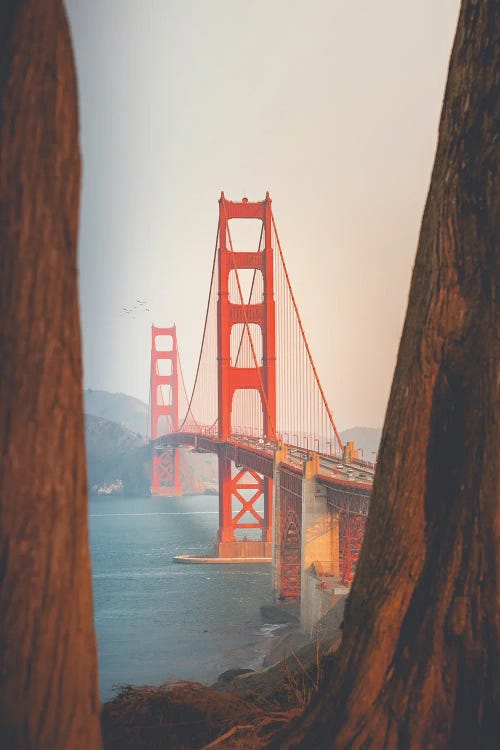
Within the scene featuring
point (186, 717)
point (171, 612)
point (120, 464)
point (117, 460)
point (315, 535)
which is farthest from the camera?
point (117, 460)

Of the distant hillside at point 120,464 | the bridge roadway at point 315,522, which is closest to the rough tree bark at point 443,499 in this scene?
the bridge roadway at point 315,522

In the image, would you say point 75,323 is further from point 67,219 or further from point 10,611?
point 10,611

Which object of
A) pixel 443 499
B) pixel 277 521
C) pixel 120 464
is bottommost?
pixel 277 521

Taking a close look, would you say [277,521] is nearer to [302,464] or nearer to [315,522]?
[302,464]

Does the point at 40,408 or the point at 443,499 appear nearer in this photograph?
the point at 40,408

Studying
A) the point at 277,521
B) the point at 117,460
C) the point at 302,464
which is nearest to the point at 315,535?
the point at 302,464

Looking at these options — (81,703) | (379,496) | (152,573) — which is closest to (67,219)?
(81,703)
